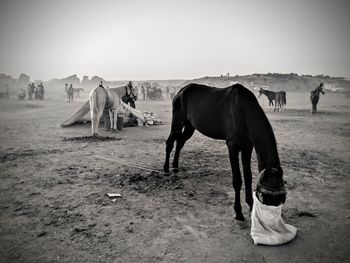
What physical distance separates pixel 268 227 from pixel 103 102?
321 inches

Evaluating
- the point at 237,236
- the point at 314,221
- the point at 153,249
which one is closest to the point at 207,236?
the point at 237,236

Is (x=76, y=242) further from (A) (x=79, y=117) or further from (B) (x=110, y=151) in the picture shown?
(A) (x=79, y=117)

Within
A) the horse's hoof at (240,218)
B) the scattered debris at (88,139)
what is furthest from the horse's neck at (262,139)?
the scattered debris at (88,139)

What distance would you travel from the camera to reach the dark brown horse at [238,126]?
2797mm

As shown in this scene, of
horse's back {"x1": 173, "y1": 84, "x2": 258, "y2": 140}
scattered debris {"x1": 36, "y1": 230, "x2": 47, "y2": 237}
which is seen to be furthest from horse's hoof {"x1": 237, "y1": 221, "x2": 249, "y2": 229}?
scattered debris {"x1": 36, "y1": 230, "x2": 47, "y2": 237}

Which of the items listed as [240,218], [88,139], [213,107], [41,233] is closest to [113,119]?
[88,139]

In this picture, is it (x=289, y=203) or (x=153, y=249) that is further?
(x=289, y=203)

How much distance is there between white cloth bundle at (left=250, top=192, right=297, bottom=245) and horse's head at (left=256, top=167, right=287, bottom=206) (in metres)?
0.16

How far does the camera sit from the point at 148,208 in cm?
396

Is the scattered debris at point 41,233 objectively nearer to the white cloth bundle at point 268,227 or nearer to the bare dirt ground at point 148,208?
the bare dirt ground at point 148,208

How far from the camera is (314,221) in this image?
356cm

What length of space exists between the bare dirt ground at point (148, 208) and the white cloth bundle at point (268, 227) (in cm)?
10

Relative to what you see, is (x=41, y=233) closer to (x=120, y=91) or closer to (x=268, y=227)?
(x=268, y=227)

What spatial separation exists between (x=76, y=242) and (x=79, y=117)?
9665 millimetres
